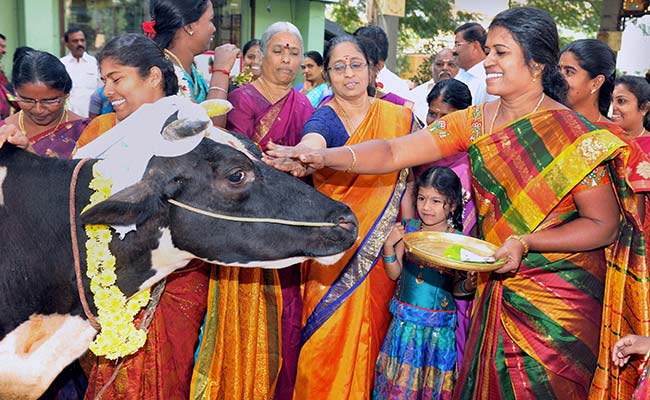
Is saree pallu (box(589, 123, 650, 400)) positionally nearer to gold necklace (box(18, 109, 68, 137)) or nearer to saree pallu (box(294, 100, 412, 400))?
saree pallu (box(294, 100, 412, 400))

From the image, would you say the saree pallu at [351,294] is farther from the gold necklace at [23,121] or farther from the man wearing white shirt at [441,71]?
the man wearing white shirt at [441,71]

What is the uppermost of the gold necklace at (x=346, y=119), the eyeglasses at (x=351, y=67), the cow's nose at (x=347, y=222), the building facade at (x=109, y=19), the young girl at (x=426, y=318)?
the building facade at (x=109, y=19)

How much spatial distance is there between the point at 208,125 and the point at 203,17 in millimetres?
1742

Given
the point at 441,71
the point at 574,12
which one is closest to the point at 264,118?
the point at 441,71

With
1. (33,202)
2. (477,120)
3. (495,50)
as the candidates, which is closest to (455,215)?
(477,120)

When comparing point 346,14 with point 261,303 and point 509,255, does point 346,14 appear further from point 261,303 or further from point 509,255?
point 509,255

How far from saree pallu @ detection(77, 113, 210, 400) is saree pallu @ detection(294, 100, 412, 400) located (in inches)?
30.9

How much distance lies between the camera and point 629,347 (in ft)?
9.34

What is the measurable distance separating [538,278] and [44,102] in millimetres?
2870

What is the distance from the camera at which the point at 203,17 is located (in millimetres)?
4203

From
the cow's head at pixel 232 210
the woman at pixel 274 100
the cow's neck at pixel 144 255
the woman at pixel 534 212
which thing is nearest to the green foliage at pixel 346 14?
the woman at pixel 274 100

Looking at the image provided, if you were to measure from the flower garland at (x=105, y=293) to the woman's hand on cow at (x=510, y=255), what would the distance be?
1525 mm

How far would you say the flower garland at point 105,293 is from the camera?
102 inches

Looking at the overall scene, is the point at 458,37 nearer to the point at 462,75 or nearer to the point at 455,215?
the point at 462,75
